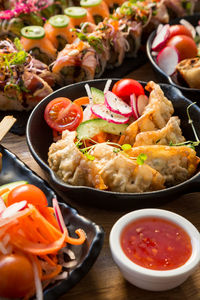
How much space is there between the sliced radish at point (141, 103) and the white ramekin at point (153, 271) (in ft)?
3.80

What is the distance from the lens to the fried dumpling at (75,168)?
268cm

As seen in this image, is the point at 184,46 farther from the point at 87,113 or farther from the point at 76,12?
the point at 87,113

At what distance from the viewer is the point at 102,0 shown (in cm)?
492

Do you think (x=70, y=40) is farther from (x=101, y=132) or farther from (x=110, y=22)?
(x=101, y=132)

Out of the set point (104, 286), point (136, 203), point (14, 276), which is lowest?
point (104, 286)

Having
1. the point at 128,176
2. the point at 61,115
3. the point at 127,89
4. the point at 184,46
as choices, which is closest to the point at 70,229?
the point at 128,176

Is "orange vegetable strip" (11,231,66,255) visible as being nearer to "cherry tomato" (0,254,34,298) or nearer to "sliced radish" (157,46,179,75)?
"cherry tomato" (0,254,34,298)

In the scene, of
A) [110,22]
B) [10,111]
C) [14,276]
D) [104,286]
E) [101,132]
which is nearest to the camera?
[14,276]

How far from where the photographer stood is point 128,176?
8.77ft

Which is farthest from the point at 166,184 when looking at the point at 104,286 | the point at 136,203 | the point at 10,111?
the point at 10,111

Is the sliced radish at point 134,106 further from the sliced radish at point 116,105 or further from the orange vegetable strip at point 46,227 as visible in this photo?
the orange vegetable strip at point 46,227

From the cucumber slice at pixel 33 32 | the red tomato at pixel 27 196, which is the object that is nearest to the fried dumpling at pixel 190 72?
the cucumber slice at pixel 33 32

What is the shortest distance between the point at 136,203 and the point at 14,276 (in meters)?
0.89

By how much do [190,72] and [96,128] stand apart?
1241 mm
